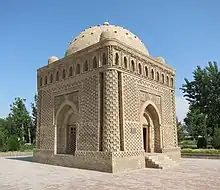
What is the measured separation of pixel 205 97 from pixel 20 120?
2705 centimetres

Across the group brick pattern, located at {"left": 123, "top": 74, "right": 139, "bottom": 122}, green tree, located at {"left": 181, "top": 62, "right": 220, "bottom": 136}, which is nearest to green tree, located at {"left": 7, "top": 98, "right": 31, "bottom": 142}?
green tree, located at {"left": 181, "top": 62, "right": 220, "bottom": 136}

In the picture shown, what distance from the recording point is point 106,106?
444 inches

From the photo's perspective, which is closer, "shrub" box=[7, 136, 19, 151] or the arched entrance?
the arched entrance

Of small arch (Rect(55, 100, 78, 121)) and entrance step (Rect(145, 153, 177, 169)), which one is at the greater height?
small arch (Rect(55, 100, 78, 121))

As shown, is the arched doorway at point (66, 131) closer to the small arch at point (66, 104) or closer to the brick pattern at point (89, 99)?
the small arch at point (66, 104)

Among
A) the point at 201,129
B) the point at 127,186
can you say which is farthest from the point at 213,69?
the point at 127,186

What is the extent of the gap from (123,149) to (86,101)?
9.87 feet

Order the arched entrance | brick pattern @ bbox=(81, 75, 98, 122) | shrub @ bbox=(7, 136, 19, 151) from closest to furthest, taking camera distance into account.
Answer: brick pattern @ bbox=(81, 75, 98, 122) → the arched entrance → shrub @ bbox=(7, 136, 19, 151)

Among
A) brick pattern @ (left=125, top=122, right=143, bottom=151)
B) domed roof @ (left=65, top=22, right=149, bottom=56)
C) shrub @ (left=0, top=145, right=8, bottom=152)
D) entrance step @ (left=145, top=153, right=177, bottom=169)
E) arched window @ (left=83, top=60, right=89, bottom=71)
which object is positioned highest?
domed roof @ (left=65, top=22, right=149, bottom=56)

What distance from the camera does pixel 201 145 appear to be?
85.9ft

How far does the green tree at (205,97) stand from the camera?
2953 cm

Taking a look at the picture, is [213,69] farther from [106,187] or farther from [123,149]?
[106,187]

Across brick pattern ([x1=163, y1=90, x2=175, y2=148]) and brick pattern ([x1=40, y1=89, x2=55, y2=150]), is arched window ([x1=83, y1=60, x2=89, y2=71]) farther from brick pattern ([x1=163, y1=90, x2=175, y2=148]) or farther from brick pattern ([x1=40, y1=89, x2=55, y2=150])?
brick pattern ([x1=163, y1=90, x2=175, y2=148])

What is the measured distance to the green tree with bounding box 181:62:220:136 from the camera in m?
29.5
